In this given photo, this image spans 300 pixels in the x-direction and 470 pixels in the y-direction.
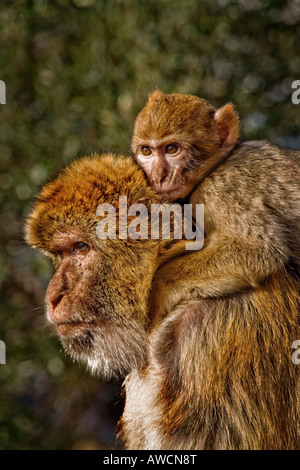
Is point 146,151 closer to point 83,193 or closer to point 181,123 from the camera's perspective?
point 181,123

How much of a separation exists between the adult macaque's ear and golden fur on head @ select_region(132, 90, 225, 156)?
0.03 metres

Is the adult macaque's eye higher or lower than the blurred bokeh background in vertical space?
lower

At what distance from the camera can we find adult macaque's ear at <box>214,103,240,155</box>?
302 cm

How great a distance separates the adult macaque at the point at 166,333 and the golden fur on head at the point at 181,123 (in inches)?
Result: 23.2

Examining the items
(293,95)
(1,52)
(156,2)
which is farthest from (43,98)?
(293,95)

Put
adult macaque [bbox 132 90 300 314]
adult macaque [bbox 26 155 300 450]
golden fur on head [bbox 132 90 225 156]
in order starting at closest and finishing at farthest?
adult macaque [bbox 26 155 300 450] → adult macaque [bbox 132 90 300 314] → golden fur on head [bbox 132 90 225 156]

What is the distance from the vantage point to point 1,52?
18.7ft

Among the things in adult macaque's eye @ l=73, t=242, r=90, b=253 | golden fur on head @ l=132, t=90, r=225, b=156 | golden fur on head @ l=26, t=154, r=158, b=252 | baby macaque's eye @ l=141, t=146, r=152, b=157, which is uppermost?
golden fur on head @ l=132, t=90, r=225, b=156

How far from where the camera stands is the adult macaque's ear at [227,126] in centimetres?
302

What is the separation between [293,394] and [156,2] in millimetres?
4137

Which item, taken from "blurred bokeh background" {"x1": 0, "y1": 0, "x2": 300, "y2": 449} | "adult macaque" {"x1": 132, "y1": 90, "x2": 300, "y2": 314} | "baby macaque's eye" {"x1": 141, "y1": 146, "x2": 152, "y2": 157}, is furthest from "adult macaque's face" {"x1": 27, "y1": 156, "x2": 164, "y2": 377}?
"blurred bokeh background" {"x1": 0, "y1": 0, "x2": 300, "y2": 449}

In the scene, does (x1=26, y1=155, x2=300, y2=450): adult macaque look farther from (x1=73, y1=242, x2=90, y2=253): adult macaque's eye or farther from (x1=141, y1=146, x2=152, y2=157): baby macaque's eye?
(x1=141, y1=146, x2=152, y2=157): baby macaque's eye

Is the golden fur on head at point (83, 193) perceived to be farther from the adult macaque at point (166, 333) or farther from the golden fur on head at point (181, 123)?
the golden fur on head at point (181, 123)
